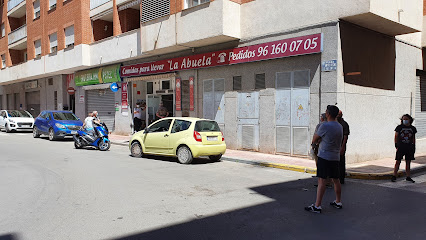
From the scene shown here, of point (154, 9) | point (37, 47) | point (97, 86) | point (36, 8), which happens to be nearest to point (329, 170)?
point (154, 9)

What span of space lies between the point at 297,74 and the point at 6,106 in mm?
34541

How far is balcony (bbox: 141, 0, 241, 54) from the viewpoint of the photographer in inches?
510

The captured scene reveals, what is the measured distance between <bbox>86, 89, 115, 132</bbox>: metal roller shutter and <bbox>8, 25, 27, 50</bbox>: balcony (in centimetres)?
1094

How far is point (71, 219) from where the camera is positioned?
16.1 ft

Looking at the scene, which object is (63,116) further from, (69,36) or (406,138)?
(406,138)

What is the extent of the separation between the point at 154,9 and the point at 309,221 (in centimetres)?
1325

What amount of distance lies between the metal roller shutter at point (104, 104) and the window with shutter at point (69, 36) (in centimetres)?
328

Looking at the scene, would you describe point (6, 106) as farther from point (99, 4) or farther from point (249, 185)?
point (249, 185)

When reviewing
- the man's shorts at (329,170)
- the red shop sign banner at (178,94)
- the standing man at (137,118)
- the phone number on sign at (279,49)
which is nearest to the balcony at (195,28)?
the phone number on sign at (279,49)

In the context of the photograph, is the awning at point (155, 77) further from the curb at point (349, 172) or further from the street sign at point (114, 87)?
the curb at point (349, 172)

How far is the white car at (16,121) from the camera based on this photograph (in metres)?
22.4

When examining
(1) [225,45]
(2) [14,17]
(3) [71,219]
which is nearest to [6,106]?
(2) [14,17]

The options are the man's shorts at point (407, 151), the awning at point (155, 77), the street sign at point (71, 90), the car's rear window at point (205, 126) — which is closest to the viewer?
the man's shorts at point (407, 151)

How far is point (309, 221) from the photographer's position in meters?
5.00
